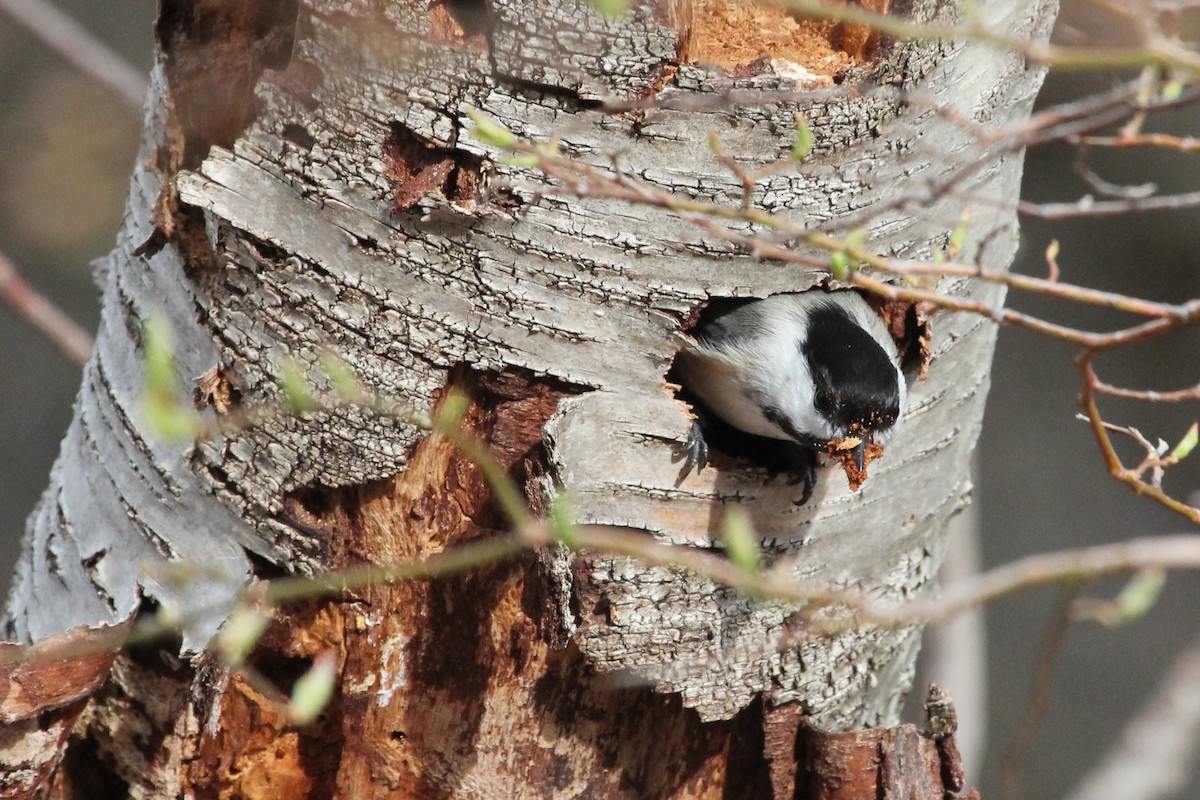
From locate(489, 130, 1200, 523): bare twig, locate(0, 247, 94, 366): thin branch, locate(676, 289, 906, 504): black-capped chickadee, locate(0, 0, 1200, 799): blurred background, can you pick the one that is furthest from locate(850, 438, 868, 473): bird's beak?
locate(0, 0, 1200, 799): blurred background

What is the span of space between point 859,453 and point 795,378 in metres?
0.32

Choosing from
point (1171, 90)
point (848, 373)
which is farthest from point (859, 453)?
point (1171, 90)

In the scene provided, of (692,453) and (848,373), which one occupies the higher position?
(848,373)

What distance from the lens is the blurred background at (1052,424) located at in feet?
16.4

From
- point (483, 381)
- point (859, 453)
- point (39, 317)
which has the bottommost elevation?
point (39, 317)

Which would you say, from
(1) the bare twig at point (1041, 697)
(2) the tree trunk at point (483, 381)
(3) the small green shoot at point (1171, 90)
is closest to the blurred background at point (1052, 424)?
(2) the tree trunk at point (483, 381)

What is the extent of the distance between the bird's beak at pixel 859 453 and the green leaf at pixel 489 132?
81 centimetres

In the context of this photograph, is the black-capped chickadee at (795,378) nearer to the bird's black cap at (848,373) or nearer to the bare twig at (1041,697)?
the bird's black cap at (848,373)

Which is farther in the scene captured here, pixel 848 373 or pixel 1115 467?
pixel 848 373

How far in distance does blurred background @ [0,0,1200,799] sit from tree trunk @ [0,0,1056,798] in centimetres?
303

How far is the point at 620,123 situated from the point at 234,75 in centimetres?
58

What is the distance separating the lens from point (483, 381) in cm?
170

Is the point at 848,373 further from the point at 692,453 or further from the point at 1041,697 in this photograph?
the point at 1041,697

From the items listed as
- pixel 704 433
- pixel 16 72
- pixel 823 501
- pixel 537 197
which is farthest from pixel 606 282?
pixel 16 72
